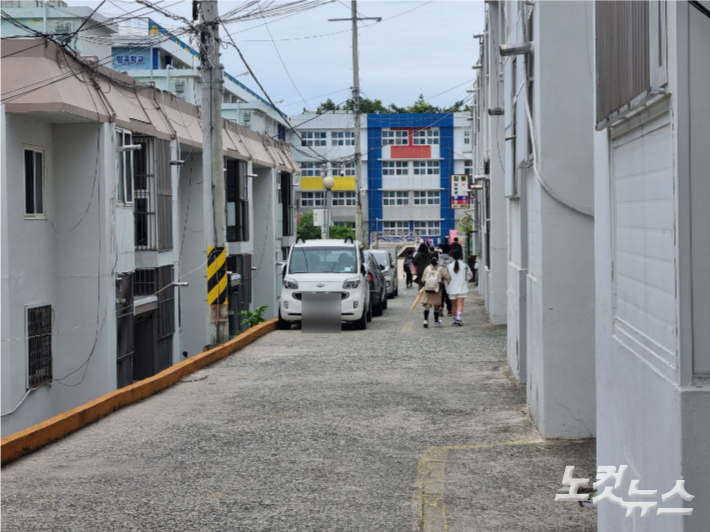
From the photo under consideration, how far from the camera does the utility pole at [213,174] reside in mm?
17344

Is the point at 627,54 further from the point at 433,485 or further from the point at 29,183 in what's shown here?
the point at 29,183

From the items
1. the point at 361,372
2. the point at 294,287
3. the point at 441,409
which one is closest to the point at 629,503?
the point at 441,409

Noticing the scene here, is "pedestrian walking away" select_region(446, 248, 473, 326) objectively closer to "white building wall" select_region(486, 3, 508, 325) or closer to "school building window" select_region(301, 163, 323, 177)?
"white building wall" select_region(486, 3, 508, 325)

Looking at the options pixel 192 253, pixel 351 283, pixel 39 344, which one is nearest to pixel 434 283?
pixel 351 283

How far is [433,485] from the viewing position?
694 centimetres

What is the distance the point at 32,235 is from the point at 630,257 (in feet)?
44.3

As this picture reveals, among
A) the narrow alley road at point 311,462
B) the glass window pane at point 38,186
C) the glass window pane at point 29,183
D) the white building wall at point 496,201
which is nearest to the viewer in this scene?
the narrow alley road at point 311,462

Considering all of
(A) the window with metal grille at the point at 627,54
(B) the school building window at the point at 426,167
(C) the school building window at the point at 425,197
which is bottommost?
(A) the window with metal grille at the point at 627,54

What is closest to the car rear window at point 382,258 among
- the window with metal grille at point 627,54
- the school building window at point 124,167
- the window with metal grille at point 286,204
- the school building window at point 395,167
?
the window with metal grille at point 286,204

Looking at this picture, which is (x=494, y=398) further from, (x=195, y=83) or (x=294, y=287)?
(x=195, y=83)

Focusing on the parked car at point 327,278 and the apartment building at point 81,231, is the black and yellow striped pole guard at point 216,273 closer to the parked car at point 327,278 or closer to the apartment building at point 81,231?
the apartment building at point 81,231

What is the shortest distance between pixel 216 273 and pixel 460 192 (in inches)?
1042

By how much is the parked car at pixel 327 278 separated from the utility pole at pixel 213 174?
3.22m

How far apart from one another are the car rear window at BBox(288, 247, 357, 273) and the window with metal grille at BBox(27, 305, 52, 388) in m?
6.26
